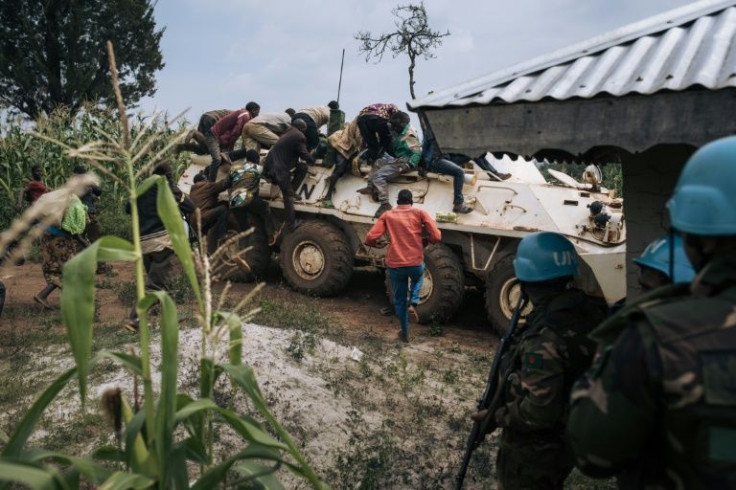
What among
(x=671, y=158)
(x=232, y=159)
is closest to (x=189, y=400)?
(x=671, y=158)

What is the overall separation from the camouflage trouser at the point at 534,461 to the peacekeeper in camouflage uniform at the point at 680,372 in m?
1.16

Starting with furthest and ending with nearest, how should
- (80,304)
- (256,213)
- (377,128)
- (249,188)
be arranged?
(256,213) < (249,188) < (377,128) < (80,304)

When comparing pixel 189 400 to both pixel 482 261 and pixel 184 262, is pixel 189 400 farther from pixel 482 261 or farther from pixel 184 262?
pixel 482 261

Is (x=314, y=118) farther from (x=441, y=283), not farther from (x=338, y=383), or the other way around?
(x=338, y=383)

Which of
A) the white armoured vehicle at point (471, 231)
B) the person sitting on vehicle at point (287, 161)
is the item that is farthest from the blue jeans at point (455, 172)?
the person sitting on vehicle at point (287, 161)

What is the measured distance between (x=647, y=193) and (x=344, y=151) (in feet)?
18.6

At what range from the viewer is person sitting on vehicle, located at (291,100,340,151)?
10430mm

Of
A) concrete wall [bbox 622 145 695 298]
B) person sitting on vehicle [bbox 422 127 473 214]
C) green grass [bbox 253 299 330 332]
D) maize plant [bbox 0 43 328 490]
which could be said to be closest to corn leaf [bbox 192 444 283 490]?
maize plant [bbox 0 43 328 490]

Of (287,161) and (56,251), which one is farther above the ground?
(287,161)

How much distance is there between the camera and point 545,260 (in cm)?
301

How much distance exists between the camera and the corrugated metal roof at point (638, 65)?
268 centimetres

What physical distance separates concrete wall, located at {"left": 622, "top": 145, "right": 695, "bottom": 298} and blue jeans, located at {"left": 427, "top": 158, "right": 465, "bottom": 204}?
156 inches

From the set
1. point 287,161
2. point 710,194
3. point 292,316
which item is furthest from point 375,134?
point 710,194

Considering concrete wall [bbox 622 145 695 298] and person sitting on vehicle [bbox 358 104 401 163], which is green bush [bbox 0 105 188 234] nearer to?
person sitting on vehicle [bbox 358 104 401 163]
